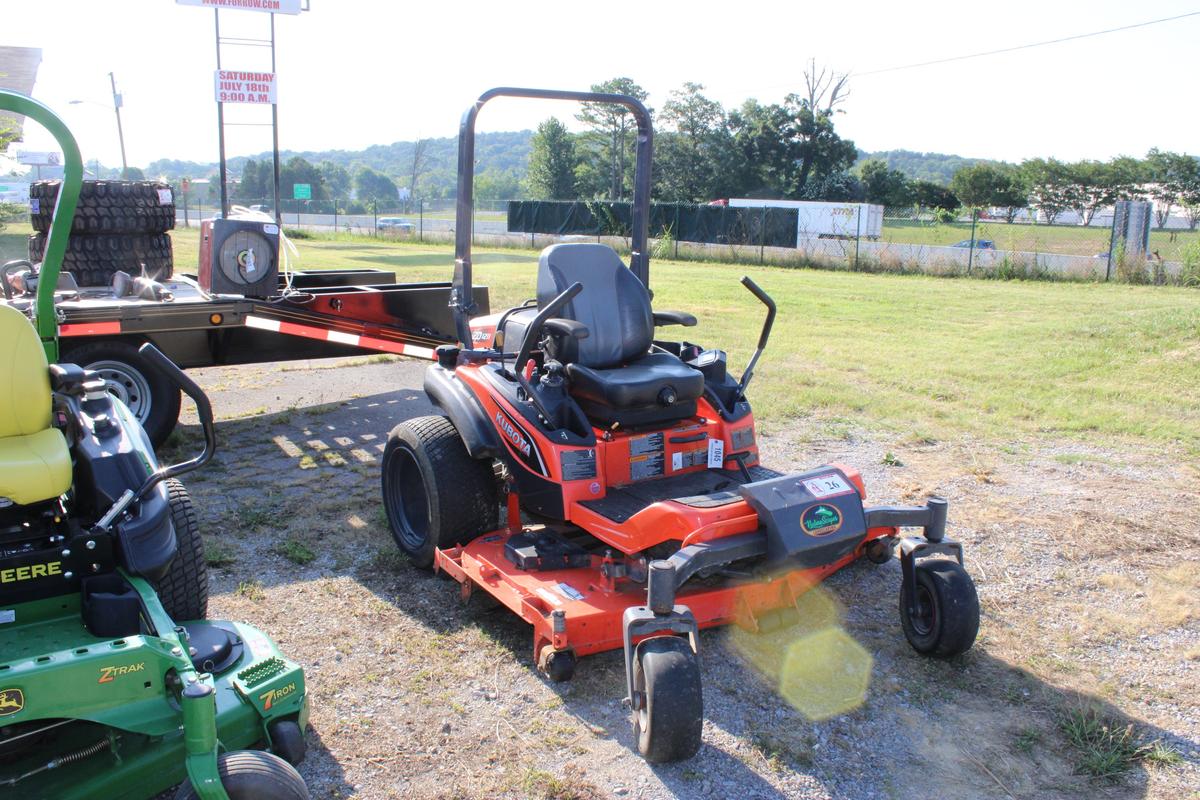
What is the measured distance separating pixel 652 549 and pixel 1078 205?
5750 cm

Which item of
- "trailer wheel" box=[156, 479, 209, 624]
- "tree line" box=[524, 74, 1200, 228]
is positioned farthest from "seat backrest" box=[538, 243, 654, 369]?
"tree line" box=[524, 74, 1200, 228]

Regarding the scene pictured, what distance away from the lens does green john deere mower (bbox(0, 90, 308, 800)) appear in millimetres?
2400

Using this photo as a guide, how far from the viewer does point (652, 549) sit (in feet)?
13.4

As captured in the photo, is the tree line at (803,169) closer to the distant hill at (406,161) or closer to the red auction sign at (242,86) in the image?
the distant hill at (406,161)

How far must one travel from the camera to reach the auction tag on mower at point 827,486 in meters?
3.69

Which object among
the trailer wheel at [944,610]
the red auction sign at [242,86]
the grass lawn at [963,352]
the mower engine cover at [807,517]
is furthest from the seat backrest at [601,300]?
the red auction sign at [242,86]

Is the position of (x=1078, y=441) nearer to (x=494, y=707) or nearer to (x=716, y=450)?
(x=716, y=450)

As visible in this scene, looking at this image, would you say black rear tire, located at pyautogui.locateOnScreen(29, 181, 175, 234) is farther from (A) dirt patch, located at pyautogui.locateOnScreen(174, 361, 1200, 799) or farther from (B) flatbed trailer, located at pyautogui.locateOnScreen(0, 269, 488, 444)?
(A) dirt patch, located at pyautogui.locateOnScreen(174, 361, 1200, 799)

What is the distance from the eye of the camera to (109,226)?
750 centimetres

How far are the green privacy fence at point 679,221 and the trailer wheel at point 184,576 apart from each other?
73.2ft

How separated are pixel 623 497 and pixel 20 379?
91.6 inches

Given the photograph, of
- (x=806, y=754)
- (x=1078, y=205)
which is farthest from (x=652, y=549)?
(x=1078, y=205)

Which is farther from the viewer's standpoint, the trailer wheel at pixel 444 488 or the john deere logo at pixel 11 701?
the trailer wheel at pixel 444 488

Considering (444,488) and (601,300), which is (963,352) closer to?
(601,300)
